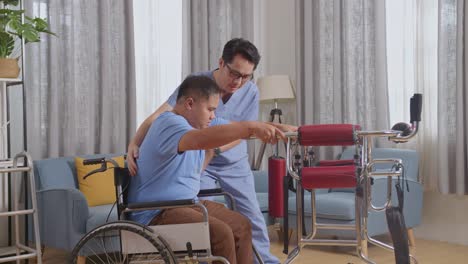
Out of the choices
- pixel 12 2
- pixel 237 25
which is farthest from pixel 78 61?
pixel 237 25

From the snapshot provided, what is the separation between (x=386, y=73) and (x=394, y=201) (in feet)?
3.43

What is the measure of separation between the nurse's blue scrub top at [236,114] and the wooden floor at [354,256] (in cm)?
138

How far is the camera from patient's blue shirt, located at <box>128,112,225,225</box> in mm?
2051

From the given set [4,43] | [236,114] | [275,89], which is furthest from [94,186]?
[275,89]

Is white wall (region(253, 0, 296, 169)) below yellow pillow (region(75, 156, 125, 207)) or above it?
above

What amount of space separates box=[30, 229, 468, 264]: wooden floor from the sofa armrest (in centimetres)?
31

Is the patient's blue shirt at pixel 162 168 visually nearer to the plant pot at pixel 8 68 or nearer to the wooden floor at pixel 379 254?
the plant pot at pixel 8 68

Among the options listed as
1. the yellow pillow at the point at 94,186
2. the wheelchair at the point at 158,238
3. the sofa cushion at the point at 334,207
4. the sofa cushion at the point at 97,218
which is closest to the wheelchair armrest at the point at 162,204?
the wheelchair at the point at 158,238

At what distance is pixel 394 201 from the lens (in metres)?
4.07

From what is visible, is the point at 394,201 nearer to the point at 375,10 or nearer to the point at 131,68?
the point at 375,10

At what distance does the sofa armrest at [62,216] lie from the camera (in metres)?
3.49

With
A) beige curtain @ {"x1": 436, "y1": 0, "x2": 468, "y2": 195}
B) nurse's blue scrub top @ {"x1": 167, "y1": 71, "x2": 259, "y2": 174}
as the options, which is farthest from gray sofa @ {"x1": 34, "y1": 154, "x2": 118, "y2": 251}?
beige curtain @ {"x1": 436, "y1": 0, "x2": 468, "y2": 195}

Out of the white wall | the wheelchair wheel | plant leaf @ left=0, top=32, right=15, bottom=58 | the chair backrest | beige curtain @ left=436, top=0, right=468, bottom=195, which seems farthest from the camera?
the white wall

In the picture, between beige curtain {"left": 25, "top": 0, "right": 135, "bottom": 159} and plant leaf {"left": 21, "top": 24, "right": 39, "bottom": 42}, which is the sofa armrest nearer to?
beige curtain {"left": 25, "top": 0, "right": 135, "bottom": 159}
